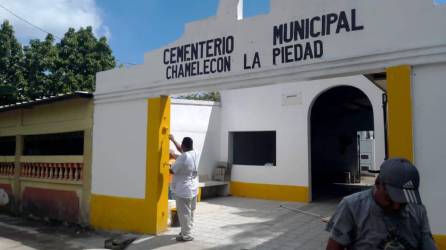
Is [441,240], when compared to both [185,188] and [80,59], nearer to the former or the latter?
[185,188]

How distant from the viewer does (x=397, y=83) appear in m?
4.38

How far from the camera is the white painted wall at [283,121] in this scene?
9953 millimetres

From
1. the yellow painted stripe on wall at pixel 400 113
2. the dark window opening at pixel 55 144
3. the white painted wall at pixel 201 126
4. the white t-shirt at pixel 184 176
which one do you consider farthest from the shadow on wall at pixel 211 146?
the yellow painted stripe on wall at pixel 400 113

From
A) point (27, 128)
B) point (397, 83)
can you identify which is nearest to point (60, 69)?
point (27, 128)

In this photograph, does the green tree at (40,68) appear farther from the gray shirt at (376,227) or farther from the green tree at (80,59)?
the gray shirt at (376,227)

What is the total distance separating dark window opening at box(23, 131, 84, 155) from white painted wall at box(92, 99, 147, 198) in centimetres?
80

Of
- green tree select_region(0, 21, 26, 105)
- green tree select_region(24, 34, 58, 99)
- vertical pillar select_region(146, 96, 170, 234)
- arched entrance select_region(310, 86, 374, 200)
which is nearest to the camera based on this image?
vertical pillar select_region(146, 96, 170, 234)

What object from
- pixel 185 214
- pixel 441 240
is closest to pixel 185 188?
pixel 185 214

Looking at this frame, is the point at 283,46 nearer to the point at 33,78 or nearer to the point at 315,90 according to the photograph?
the point at 315,90

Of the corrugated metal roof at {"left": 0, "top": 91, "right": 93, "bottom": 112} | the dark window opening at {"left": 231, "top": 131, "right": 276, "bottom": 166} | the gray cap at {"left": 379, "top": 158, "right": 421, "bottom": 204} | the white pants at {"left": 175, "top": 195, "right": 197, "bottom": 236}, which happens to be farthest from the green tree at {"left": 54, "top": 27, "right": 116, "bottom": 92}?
the gray cap at {"left": 379, "top": 158, "right": 421, "bottom": 204}

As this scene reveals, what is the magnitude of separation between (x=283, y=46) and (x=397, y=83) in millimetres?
1669

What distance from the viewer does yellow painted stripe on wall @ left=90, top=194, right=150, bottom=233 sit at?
6.82m

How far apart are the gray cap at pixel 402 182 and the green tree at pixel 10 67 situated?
652 inches

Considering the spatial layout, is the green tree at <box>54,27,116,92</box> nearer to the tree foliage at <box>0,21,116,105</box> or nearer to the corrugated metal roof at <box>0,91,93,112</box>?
the tree foliage at <box>0,21,116,105</box>
